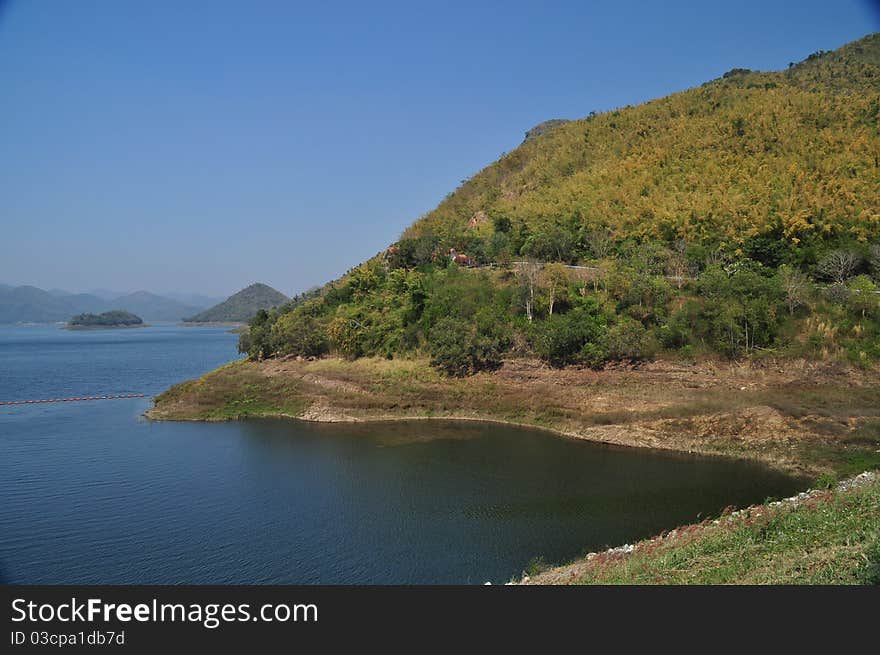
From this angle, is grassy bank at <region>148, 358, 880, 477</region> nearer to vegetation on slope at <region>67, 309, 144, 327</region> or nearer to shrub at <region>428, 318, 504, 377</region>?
shrub at <region>428, 318, 504, 377</region>

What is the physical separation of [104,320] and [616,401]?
168659 millimetres

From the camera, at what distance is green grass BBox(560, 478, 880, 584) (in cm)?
944

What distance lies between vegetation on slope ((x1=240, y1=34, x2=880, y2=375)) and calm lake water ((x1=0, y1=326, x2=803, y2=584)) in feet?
28.7

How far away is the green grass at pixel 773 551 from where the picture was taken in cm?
944

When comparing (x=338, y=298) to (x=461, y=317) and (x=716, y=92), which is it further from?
(x=716, y=92)

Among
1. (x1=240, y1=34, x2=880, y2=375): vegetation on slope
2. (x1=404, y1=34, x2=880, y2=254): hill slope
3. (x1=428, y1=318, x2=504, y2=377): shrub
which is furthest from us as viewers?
(x1=404, y1=34, x2=880, y2=254): hill slope

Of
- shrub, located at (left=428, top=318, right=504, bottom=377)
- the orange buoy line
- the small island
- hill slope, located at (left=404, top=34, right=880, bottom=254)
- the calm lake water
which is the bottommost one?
the calm lake water

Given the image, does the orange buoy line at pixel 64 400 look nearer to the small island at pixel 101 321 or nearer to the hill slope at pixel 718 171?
the hill slope at pixel 718 171

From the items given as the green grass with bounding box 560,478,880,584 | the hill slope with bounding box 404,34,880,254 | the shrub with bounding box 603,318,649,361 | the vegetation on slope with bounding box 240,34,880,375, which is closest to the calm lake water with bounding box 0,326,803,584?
the green grass with bounding box 560,478,880,584

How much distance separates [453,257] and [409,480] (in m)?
28.6

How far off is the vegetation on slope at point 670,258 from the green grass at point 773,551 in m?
18.8

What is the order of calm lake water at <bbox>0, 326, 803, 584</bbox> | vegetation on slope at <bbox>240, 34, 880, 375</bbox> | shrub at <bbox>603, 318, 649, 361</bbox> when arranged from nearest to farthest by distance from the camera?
calm lake water at <bbox>0, 326, 803, 584</bbox>, vegetation on slope at <bbox>240, 34, 880, 375</bbox>, shrub at <bbox>603, 318, 649, 361</bbox>

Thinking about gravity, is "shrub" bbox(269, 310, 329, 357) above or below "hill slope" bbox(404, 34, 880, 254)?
below

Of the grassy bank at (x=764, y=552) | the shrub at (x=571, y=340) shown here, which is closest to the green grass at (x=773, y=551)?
the grassy bank at (x=764, y=552)
